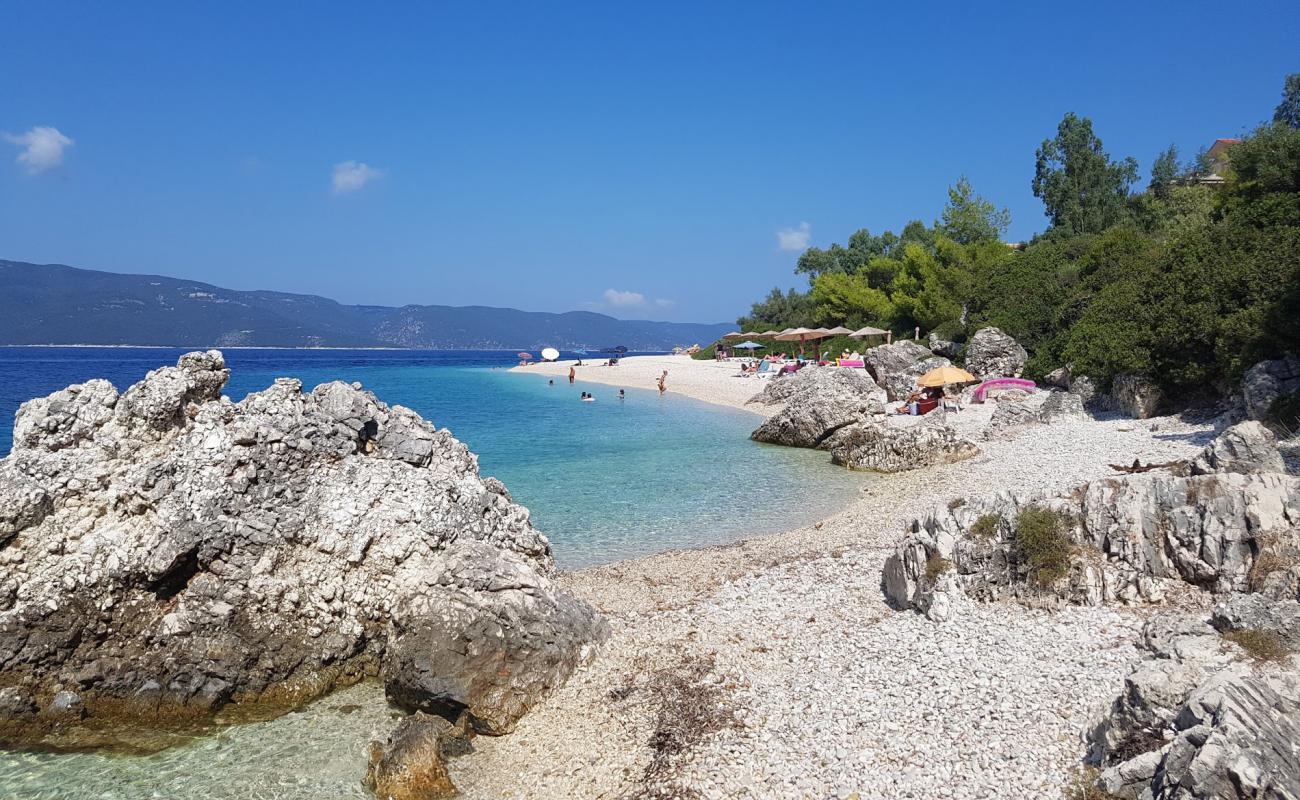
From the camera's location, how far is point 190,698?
7957 mm

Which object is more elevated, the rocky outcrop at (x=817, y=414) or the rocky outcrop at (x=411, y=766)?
the rocky outcrop at (x=817, y=414)

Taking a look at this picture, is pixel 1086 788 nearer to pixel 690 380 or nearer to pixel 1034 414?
pixel 1034 414

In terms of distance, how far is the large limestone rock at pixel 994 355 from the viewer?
35.1 meters

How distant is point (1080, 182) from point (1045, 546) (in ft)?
212

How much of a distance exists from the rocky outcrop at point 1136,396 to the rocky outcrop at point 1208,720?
17.2 metres

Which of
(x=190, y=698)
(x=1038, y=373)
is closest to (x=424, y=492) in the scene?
(x=190, y=698)

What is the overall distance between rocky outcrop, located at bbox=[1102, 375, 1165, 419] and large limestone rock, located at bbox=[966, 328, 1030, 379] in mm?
12406

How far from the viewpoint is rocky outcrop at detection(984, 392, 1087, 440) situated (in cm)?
2322

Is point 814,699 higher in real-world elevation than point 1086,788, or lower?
lower

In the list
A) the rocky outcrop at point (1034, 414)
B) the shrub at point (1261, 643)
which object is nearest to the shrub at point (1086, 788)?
the shrub at point (1261, 643)

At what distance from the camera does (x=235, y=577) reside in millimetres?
8484

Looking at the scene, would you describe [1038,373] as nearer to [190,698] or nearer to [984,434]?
[984,434]

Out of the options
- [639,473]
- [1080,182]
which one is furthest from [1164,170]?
[639,473]

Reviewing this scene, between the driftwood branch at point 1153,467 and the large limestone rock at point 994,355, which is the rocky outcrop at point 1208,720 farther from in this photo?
the large limestone rock at point 994,355
